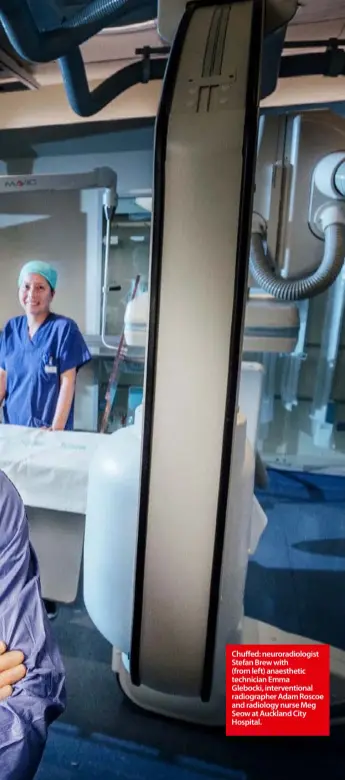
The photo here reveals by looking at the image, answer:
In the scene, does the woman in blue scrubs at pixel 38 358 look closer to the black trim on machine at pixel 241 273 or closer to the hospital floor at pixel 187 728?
the hospital floor at pixel 187 728

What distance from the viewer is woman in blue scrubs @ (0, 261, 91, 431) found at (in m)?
1.85

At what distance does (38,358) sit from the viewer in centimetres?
185

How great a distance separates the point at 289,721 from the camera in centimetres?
78

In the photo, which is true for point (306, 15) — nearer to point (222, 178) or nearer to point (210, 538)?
point (222, 178)

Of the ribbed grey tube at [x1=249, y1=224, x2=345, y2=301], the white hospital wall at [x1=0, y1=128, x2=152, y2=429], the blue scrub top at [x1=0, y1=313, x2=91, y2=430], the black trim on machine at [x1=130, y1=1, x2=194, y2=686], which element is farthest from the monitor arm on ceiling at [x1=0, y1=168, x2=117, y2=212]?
the black trim on machine at [x1=130, y1=1, x2=194, y2=686]

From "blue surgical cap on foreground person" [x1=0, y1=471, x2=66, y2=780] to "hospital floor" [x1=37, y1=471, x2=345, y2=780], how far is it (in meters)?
0.47

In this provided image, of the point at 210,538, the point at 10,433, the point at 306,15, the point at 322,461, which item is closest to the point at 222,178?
the point at 210,538

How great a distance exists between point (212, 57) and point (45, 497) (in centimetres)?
105

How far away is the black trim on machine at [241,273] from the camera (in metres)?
0.62

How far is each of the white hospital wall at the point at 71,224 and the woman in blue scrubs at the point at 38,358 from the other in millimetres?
1249

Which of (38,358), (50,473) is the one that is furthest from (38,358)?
(50,473)
